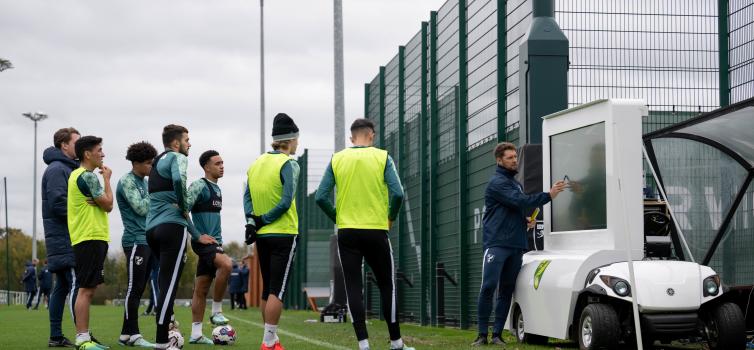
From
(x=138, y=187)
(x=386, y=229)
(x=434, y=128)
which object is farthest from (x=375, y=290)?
(x=386, y=229)

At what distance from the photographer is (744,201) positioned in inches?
364

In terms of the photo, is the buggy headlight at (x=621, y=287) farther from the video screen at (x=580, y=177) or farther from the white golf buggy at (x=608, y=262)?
the video screen at (x=580, y=177)

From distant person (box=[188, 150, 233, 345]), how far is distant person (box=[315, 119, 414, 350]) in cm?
239

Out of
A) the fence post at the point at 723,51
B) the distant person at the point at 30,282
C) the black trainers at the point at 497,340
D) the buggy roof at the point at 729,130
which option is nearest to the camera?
the buggy roof at the point at 729,130

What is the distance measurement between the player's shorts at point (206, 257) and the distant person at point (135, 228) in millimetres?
538

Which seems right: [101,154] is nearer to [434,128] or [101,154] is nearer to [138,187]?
[138,187]

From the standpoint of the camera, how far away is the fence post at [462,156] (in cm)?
1427

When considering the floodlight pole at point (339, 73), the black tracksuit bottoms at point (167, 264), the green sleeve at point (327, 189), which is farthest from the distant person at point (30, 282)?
the green sleeve at point (327, 189)

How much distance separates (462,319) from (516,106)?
3.09 meters

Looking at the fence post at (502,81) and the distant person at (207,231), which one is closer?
the distant person at (207,231)

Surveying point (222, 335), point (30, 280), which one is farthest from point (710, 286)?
point (30, 280)

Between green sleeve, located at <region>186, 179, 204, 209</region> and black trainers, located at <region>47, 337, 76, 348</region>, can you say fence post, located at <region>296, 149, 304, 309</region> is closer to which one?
green sleeve, located at <region>186, 179, 204, 209</region>

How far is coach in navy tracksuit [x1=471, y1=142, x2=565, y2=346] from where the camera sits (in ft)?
33.4

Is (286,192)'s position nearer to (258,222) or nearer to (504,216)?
(258,222)
